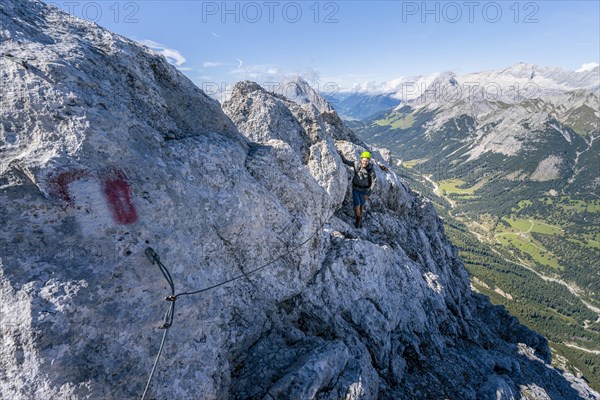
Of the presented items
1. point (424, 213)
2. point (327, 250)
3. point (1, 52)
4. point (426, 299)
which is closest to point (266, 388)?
point (327, 250)

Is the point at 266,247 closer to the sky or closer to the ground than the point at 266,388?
closer to the sky

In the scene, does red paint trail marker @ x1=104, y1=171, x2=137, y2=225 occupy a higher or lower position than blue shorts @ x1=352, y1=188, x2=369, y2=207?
higher

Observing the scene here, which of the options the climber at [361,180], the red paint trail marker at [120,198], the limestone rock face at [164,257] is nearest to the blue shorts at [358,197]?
the climber at [361,180]

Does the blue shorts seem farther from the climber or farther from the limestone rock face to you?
the limestone rock face

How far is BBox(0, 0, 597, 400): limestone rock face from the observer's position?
848cm

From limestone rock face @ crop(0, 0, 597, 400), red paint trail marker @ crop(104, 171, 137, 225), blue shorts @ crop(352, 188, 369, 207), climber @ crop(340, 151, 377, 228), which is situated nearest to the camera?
limestone rock face @ crop(0, 0, 597, 400)

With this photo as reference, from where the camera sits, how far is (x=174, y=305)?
1027 centimetres

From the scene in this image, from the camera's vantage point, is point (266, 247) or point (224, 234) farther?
point (266, 247)

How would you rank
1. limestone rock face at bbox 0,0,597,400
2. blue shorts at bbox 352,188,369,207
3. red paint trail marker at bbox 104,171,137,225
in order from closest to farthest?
limestone rock face at bbox 0,0,597,400, red paint trail marker at bbox 104,171,137,225, blue shorts at bbox 352,188,369,207

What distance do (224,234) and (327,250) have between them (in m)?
7.33

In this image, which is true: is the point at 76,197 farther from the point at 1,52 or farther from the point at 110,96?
the point at 1,52

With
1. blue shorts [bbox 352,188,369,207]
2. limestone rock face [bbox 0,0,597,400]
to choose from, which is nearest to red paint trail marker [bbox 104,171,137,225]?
limestone rock face [bbox 0,0,597,400]

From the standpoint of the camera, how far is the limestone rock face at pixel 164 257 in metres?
8.48

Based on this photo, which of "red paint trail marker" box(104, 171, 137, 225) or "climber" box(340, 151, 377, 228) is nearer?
"red paint trail marker" box(104, 171, 137, 225)
